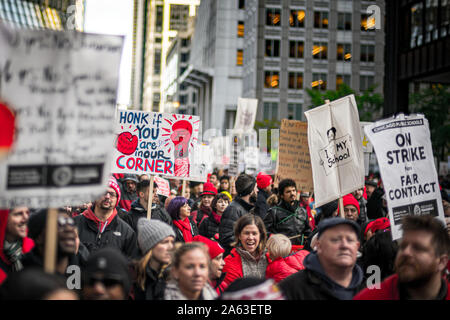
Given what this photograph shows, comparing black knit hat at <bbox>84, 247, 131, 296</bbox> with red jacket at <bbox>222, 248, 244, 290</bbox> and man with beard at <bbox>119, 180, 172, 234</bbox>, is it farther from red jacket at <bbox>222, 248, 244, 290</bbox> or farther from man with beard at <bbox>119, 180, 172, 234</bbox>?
man with beard at <bbox>119, 180, 172, 234</bbox>

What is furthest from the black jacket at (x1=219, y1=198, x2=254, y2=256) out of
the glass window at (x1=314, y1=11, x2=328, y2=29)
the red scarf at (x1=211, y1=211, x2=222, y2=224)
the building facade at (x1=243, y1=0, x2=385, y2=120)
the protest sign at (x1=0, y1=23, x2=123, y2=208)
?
the glass window at (x1=314, y1=11, x2=328, y2=29)

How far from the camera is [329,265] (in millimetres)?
3717

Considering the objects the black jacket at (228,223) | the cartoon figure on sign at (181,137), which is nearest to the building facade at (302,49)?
the cartoon figure on sign at (181,137)

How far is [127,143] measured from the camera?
762 cm

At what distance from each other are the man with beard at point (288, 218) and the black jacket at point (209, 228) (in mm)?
1082

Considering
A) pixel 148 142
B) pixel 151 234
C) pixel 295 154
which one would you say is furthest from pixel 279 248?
pixel 295 154

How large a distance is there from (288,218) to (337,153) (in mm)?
1364

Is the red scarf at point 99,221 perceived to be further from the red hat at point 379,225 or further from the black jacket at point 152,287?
the red hat at point 379,225

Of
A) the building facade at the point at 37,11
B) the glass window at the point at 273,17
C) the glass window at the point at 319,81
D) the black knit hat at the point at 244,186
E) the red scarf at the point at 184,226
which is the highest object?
the glass window at the point at 273,17

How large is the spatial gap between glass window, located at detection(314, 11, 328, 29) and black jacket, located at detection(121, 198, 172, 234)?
58.5 meters

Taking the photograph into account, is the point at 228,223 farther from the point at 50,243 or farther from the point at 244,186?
the point at 50,243

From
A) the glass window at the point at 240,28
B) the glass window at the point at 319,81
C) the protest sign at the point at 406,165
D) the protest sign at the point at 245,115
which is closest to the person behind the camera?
the protest sign at the point at 406,165

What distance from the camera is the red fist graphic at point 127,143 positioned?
7.57 metres
